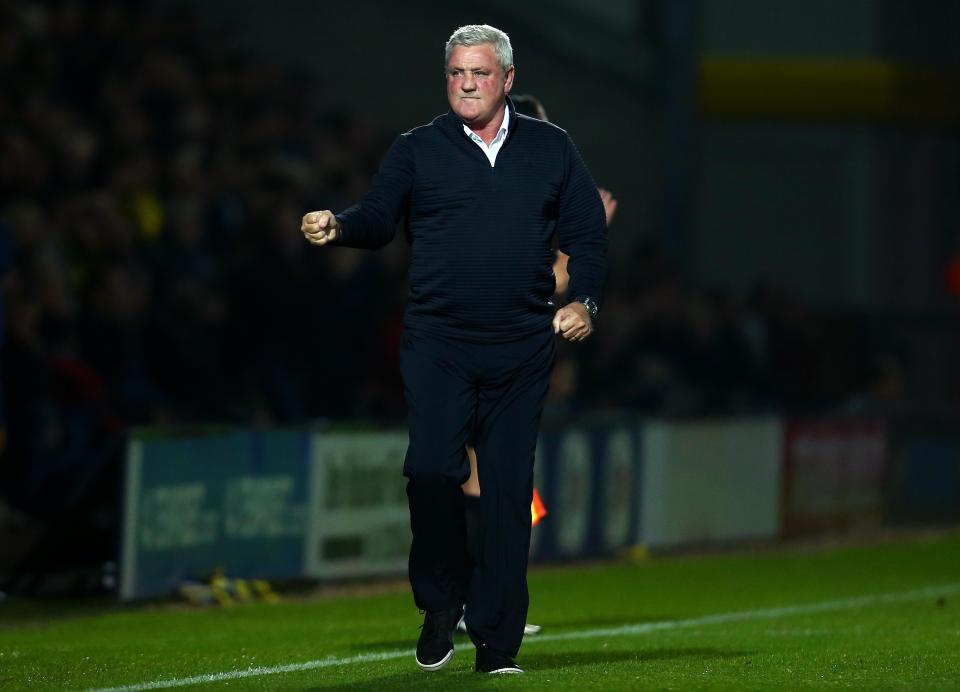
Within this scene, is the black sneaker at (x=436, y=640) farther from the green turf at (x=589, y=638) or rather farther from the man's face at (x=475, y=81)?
the man's face at (x=475, y=81)

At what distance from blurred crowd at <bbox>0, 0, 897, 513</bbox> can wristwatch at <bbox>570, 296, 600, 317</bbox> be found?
4.48 m

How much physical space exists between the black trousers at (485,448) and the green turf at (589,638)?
0.28 m

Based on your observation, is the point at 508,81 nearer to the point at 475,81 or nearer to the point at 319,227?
the point at 475,81

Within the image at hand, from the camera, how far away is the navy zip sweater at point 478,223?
6.63 metres

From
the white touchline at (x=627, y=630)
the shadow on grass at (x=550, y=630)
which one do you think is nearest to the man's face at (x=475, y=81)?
the white touchline at (x=627, y=630)

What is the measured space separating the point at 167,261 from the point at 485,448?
7.36 meters

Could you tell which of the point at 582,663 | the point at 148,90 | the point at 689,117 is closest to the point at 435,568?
the point at 582,663

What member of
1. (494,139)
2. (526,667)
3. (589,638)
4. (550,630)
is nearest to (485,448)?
(526,667)

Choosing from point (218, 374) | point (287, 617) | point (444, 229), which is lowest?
point (287, 617)

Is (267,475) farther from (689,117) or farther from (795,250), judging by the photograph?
(795,250)

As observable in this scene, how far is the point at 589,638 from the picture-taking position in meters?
8.82

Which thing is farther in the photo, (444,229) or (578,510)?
(578,510)

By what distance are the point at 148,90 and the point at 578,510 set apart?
4566 mm

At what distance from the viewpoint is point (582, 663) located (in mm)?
7332
